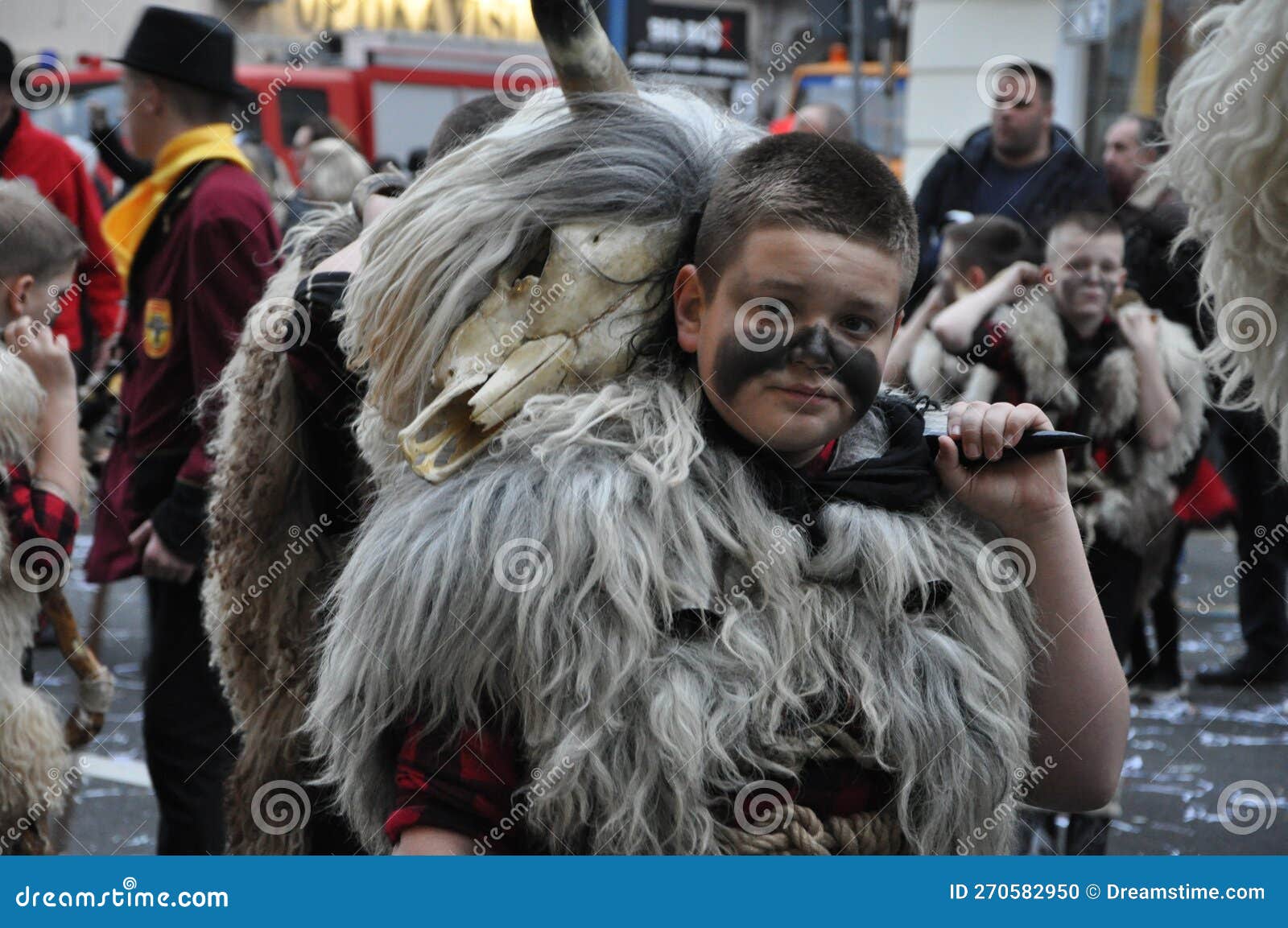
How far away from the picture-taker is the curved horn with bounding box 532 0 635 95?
172 cm

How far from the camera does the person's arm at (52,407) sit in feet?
9.53

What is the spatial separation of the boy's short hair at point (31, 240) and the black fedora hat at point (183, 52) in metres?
0.69

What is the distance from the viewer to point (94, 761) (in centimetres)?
528

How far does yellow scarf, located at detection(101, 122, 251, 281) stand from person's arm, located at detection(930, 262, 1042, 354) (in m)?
1.99

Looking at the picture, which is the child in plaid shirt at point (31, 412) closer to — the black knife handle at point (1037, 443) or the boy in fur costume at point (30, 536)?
the boy in fur costume at point (30, 536)

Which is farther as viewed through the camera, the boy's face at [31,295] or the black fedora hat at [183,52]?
the black fedora hat at [183,52]

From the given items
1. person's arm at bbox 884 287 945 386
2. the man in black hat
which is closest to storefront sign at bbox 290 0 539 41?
person's arm at bbox 884 287 945 386

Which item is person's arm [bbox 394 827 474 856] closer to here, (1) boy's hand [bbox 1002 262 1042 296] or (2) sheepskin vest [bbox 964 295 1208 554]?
(2) sheepskin vest [bbox 964 295 1208 554]

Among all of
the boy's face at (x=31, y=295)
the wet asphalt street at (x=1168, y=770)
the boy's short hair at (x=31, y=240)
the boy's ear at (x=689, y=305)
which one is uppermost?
the boy's ear at (x=689, y=305)

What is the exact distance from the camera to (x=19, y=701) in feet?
9.07

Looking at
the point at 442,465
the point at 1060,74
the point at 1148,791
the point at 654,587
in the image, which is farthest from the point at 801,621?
the point at 1060,74

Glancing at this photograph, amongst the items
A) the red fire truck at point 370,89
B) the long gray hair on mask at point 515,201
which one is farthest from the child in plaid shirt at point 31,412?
the red fire truck at point 370,89

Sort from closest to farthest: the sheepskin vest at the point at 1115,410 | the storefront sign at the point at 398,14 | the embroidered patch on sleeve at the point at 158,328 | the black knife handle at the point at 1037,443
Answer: the black knife handle at the point at 1037,443 → the embroidered patch on sleeve at the point at 158,328 → the sheepskin vest at the point at 1115,410 → the storefront sign at the point at 398,14

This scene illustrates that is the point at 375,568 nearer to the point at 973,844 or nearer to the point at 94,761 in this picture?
the point at 973,844
